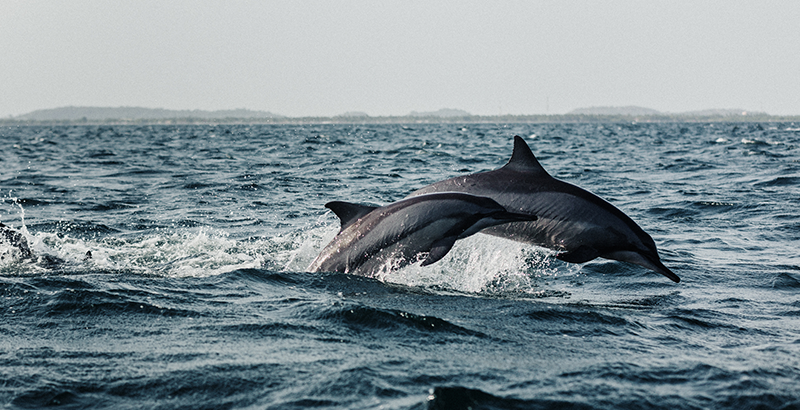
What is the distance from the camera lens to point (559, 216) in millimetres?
8133

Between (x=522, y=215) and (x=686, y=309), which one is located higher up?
(x=522, y=215)

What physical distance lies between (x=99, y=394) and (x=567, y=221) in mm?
5395

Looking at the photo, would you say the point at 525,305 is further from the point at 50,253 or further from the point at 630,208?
the point at 630,208

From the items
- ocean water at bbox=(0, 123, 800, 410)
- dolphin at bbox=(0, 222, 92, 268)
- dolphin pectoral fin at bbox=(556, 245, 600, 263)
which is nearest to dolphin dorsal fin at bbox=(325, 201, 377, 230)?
ocean water at bbox=(0, 123, 800, 410)

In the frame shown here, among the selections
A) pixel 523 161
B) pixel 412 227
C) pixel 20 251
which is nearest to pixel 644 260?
pixel 523 161

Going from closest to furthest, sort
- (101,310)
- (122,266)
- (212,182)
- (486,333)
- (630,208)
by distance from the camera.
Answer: (486,333)
(101,310)
(122,266)
(630,208)
(212,182)

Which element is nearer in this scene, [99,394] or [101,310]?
[99,394]

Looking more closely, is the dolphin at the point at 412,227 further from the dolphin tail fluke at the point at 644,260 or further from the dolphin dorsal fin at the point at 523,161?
the dolphin tail fluke at the point at 644,260

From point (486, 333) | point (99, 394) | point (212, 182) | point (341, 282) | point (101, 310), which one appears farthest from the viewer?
point (212, 182)

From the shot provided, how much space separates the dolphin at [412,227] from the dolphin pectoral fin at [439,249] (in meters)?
0.01

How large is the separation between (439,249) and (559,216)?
1657 millimetres

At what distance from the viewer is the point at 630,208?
14.8m

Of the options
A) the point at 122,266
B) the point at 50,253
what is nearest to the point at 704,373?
the point at 122,266

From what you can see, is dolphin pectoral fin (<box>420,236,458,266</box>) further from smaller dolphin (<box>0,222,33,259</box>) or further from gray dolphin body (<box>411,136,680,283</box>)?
smaller dolphin (<box>0,222,33,259</box>)
